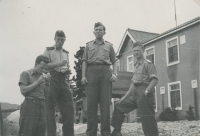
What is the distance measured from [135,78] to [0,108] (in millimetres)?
2548

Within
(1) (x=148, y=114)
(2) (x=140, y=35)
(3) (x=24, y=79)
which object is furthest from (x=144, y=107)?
(2) (x=140, y=35)

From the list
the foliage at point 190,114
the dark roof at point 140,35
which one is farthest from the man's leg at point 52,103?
the dark roof at point 140,35

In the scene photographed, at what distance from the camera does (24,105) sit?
3238 millimetres

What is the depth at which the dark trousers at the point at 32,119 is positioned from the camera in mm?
3162

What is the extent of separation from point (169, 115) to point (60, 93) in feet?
29.0

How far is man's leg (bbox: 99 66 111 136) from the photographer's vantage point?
12.3 ft

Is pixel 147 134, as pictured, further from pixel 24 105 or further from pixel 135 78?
pixel 24 105

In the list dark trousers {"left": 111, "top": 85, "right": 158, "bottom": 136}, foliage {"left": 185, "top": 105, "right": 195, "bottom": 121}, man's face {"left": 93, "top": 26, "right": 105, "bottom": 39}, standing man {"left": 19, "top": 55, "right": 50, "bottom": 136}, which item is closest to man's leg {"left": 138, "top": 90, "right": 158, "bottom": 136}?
dark trousers {"left": 111, "top": 85, "right": 158, "bottom": 136}

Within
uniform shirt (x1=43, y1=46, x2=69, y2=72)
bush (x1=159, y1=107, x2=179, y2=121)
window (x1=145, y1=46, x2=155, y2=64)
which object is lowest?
bush (x1=159, y1=107, x2=179, y2=121)

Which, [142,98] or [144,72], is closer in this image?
[142,98]

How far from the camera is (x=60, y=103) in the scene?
3900 mm

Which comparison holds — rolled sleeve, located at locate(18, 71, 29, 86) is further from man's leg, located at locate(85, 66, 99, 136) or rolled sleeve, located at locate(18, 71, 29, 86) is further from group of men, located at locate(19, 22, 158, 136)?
man's leg, located at locate(85, 66, 99, 136)

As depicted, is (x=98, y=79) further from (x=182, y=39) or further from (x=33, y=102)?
(x=182, y=39)

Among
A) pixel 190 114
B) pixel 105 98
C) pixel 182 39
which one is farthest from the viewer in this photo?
pixel 182 39
